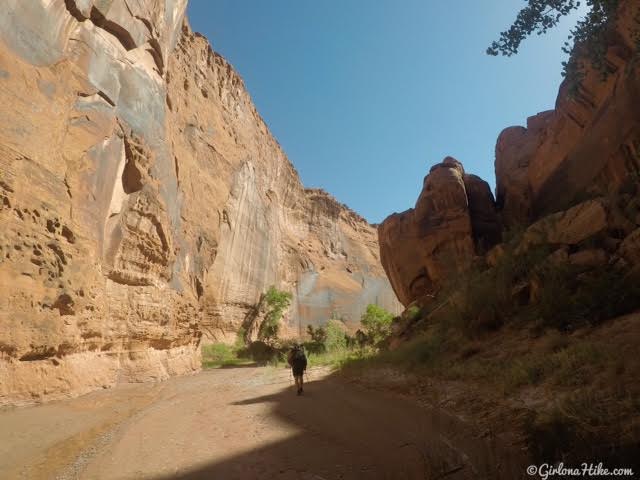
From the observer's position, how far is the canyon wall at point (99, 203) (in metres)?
9.03

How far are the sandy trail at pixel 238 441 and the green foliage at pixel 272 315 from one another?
25.4 meters

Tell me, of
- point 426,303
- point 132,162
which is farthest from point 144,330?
point 426,303

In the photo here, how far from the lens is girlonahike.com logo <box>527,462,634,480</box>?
8.84ft

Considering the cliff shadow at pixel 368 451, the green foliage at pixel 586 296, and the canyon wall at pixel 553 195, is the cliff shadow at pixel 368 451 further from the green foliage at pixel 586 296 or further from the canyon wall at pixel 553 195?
the canyon wall at pixel 553 195

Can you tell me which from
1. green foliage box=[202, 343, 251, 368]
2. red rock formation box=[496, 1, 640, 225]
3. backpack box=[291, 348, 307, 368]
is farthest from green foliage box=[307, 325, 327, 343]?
backpack box=[291, 348, 307, 368]

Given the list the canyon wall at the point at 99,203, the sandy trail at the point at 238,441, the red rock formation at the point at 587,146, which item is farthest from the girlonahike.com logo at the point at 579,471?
the red rock formation at the point at 587,146

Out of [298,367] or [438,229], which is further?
[438,229]

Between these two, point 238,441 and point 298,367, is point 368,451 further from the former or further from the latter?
point 298,367

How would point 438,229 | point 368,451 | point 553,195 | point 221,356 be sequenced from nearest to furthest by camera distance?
point 368,451, point 553,195, point 438,229, point 221,356

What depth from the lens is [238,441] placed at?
5.16 metres

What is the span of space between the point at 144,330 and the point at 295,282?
3083cm

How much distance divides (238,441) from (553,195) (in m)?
17.8

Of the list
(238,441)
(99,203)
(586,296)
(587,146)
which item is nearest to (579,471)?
(238,441)

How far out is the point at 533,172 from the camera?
19984mm
